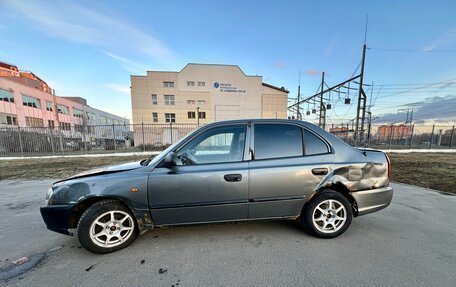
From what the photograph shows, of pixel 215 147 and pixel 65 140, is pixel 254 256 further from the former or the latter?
pixel 65 140

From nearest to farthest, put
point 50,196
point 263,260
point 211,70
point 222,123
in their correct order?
point 263,260 < point 50,196 < point 222,123 < point 211,70

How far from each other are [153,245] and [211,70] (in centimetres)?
2948

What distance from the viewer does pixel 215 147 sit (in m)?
2.91

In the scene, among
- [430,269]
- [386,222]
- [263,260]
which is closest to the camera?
[430,269]

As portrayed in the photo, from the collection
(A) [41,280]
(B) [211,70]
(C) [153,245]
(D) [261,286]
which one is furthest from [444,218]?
(B) [211,70]

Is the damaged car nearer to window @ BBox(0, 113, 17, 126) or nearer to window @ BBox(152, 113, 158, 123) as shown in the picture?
window @ BBox(152, 113, 158, 123)

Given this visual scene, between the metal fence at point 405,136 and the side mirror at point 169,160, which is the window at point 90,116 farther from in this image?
the side mirror at point 169,160

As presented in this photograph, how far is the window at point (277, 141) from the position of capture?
2.64 m

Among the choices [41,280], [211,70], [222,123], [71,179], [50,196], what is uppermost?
[211,70]

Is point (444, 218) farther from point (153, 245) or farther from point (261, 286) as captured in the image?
point (153, 245)

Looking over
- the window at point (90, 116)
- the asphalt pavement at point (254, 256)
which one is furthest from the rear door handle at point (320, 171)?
the window at point (90, 116)

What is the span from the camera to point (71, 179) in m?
2.47

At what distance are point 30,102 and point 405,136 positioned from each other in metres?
53.1

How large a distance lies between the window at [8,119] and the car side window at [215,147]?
37.8 m
